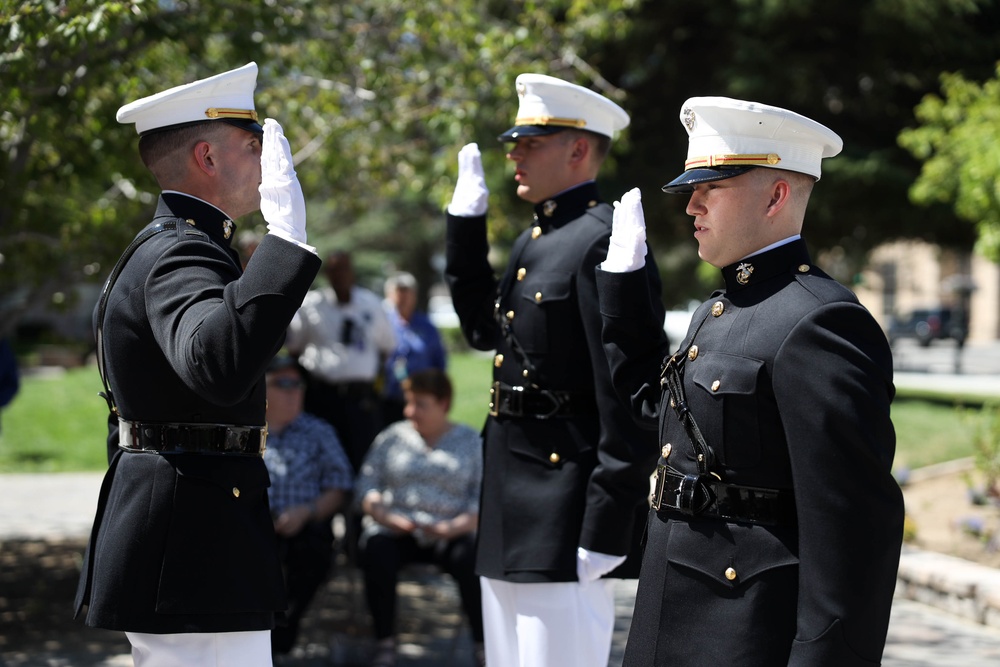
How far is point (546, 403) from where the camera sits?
146 inches

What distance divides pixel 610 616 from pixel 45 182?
4.44m

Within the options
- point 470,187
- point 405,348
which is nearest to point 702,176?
point 470,187

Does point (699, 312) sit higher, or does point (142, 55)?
point (142, 55)

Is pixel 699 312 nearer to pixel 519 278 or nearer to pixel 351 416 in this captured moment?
pixel 519 278

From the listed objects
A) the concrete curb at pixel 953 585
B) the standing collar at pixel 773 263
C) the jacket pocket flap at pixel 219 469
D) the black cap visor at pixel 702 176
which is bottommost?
the concrete curb at pixel 953 585

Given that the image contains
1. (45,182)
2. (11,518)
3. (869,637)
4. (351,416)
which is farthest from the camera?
(11,518)

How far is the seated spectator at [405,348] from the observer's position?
8.37m

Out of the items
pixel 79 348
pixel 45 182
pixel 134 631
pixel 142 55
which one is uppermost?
pixel 142 55

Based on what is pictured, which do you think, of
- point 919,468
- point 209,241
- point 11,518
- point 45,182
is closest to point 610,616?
point 209,241

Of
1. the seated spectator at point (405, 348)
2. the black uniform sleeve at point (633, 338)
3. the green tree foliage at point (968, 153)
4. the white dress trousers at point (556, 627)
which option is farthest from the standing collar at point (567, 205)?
the green tree foliage at point (968, 153)

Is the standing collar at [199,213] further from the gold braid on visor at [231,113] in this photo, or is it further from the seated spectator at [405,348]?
the seated spectator at [405,348]

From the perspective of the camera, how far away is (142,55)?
609cm

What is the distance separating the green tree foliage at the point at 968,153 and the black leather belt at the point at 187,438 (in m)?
7.00

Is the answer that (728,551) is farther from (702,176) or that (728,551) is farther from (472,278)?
(472,278)
